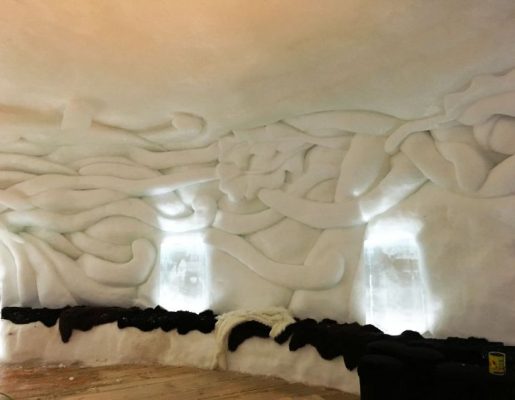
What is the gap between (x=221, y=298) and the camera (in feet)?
11.6

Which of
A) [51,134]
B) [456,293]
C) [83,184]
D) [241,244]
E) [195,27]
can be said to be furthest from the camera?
[83,184]

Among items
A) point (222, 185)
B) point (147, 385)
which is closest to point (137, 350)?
point (147, 385)

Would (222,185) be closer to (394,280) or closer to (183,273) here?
(183,273)

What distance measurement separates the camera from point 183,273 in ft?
12.6

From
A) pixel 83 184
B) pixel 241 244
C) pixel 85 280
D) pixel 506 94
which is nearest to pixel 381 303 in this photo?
pixel 241 244

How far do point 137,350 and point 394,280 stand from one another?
221cm

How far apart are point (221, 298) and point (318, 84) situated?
1984 mm

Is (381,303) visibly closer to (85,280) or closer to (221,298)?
(221,298)

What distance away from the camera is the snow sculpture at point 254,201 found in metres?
2.55

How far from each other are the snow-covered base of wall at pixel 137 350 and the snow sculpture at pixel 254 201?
1.14 ft

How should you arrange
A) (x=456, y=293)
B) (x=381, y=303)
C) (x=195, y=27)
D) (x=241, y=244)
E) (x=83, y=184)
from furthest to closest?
(x=83, y=184)
(x=241, y=244)
(x=381, y=303)
(x=456, y=293)
(x=195, y=27)

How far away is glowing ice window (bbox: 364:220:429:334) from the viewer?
273 cm

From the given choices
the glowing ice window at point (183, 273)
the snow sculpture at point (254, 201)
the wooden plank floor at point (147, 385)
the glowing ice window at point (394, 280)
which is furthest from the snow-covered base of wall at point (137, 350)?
the glowing ice window at point (394, 280)

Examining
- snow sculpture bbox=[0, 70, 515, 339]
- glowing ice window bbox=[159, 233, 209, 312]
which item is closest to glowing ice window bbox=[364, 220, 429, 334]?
snow sculpture bbox=[0, 70, 515, 339]
